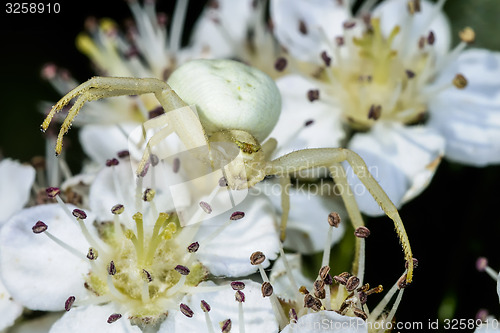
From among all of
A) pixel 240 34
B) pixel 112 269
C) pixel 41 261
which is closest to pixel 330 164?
pixel 112 269

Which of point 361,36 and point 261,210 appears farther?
point 361,36

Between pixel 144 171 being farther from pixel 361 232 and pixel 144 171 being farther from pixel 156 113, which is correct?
pixel 361 232

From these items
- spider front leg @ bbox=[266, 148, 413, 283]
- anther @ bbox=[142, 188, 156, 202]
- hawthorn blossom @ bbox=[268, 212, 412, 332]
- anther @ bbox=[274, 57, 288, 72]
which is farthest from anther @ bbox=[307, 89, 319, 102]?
anther @ bbox=[142, 188, 156, 202]

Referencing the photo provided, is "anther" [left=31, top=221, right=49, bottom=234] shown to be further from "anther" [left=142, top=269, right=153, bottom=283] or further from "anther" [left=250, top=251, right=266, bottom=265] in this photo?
"anther" [left=250, top=251, right=266, bottom=265]

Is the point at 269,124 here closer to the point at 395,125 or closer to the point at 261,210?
the point at 261,210

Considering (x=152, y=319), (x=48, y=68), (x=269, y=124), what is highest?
(x=48, y=68)

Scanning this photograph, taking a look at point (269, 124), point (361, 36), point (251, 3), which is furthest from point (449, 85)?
point (251, 3)
